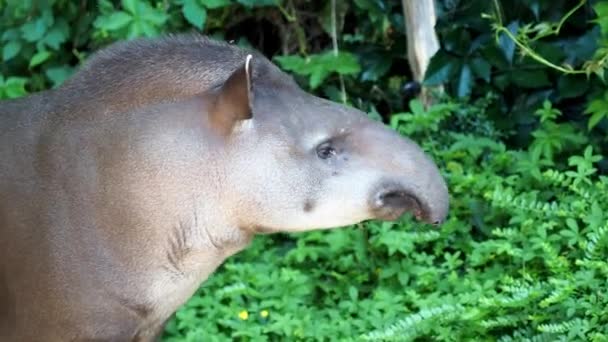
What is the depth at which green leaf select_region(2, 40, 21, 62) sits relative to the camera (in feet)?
22.8

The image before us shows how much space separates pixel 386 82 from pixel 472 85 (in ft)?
2.08

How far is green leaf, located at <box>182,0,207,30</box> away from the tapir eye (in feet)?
8.93

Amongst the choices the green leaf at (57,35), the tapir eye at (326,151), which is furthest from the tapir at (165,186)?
the green leaf at (57,35)

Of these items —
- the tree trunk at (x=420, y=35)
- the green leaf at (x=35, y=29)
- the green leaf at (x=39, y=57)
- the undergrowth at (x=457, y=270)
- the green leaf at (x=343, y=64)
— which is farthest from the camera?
the green leaf at (x=35, y=29)

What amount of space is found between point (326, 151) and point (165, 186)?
0.46 m

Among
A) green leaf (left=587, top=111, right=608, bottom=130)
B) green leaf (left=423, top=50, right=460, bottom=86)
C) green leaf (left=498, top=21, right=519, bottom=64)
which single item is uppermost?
green leaf (left=498, top=21, right=519, bottom=64)

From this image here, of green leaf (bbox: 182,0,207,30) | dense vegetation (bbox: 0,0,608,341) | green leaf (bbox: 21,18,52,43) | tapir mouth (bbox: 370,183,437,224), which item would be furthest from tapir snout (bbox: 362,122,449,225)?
green leaf (bbox: 21,18,52,43)

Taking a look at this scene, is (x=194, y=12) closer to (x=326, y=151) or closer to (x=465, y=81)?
(x=465, y=81)

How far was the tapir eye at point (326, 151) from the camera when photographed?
366cm

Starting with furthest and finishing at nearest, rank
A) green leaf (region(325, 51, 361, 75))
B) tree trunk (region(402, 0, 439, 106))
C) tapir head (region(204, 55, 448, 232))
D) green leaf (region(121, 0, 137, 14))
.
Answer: green leaf (region(325, 51, 361, 75)) < tree trunk (region(402, 0, 439, 106)) < green leaf (region(121, 0, 137, 14)) < tapir head (region(204, 55, 448, 232))

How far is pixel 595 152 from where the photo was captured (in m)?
6.08

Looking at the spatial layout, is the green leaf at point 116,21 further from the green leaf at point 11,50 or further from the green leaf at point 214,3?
the green leaf at point 11,50

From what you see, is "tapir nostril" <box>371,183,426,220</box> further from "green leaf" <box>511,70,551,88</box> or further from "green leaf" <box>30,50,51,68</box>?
"green leaf" <box>30,50,51,68</box>

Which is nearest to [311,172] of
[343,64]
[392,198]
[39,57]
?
[392,198]
